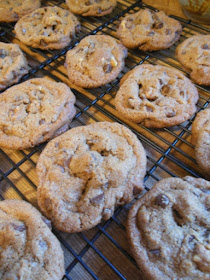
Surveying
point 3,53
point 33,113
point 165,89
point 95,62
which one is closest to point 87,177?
point 33,113

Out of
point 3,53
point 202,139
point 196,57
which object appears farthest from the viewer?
point 3,53

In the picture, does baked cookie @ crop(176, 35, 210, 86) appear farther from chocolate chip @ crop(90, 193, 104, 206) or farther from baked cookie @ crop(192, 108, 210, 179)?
chocolate chip @ crop(90, 193, 104, 206)

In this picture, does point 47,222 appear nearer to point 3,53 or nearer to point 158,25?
point 3,53

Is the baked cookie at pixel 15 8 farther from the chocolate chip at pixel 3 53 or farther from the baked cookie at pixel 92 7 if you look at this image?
the chocolate chip at pixel 3 53

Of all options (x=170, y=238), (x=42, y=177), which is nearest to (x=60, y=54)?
(x=42, y=177)

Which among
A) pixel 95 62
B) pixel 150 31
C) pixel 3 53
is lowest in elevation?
pixel 3 53
